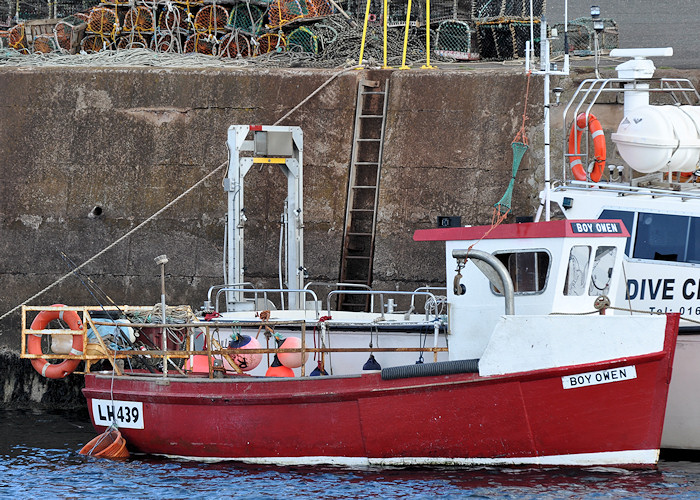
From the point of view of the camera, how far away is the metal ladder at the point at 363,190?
45.3ft

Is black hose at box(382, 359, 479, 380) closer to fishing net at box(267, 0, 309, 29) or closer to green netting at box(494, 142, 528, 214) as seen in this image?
green netting at box(494, 142, 528, 214)

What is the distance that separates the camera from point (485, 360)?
9461 millimetres

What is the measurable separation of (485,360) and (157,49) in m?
10.3

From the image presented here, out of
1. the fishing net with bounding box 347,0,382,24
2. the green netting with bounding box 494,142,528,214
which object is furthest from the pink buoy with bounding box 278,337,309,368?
the fishing net with bounding box 347,0,382,24

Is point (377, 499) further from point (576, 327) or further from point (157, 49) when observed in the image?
point (157, 49)

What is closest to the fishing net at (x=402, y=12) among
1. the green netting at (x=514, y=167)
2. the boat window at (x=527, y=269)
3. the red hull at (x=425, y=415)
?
the green netting at (x=514, y=167)

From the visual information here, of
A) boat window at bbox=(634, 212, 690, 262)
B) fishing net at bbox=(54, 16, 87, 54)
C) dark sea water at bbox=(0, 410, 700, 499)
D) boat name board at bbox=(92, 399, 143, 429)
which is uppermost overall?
fishing net at bbox=(54, 16, 87, 54)

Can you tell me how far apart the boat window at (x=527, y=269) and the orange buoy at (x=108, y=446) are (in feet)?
13.2

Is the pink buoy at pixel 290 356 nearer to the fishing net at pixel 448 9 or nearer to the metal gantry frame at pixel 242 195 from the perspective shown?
the metal gantry frame at pixel 242 195

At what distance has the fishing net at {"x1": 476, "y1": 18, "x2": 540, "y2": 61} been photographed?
1723 cm

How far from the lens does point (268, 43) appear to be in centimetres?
1772

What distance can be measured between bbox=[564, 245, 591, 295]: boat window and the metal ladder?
396 centimetres

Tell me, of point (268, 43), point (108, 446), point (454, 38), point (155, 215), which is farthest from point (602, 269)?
point (268, 43)

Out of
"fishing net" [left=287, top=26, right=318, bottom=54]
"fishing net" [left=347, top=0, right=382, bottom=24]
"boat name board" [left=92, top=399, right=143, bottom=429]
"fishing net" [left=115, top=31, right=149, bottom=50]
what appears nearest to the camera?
"boat name board" [left=92, top=399, right=143, bottom=429]
